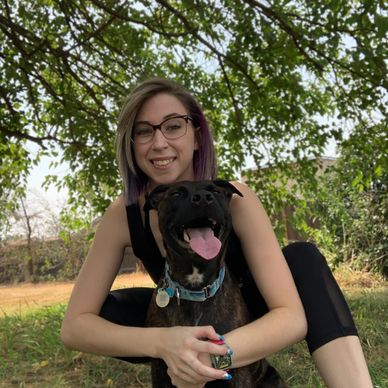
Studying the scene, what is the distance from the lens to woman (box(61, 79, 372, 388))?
2096 millimetres

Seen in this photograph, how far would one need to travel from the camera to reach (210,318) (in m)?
2.28

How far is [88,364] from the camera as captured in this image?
161 inches

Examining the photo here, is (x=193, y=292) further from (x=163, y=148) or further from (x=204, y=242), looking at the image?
(x=163, y=148)

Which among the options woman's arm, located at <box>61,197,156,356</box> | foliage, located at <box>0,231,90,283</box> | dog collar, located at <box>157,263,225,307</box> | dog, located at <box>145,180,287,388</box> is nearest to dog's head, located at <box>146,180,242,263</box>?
dog, located at <box>145,180,287,388</box>

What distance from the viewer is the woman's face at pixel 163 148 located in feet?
8.38

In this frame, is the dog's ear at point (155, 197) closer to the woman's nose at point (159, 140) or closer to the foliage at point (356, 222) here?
the woman's nose at point (159, 140)

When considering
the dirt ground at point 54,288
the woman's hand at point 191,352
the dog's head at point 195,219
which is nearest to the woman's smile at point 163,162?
the dog's head at point 195,219

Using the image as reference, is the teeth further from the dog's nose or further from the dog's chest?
the dog's chest

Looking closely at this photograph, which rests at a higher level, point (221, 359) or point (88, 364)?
point (221, 359)

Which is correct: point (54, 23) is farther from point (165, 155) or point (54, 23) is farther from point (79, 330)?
point (79, 330)

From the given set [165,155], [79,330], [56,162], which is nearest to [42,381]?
[79,330]

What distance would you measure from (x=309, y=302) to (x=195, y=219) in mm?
693

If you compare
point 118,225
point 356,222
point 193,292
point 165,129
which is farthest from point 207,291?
point 356,222

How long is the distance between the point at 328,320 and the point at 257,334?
39 cm
